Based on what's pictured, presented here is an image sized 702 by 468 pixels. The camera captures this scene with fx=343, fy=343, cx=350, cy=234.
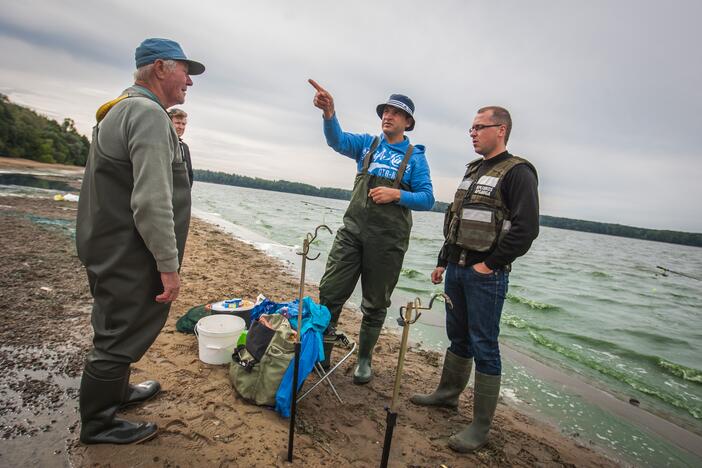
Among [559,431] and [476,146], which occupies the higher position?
[476,146]

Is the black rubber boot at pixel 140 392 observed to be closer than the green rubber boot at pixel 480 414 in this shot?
Yes

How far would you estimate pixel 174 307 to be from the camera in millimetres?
5227

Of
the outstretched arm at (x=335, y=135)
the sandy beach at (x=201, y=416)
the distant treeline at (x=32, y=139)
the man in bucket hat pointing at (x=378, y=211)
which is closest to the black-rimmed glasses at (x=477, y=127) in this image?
the man in bucket hat pointing at (x=378, y=211)

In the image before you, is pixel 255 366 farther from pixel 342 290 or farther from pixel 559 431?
pixel 559 431

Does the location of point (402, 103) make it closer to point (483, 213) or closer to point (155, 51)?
point (483, 213)

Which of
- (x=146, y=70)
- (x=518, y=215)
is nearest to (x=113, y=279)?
(x=146, y=70)

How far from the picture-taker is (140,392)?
293 centimetres

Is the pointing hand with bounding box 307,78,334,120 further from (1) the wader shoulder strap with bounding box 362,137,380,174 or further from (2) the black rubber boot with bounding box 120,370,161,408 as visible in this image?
(2) the black rubber boot with bounding box 120,370,161,408

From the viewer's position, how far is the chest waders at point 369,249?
3.60 m

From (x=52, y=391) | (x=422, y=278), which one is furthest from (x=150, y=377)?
(x=422, y=278)

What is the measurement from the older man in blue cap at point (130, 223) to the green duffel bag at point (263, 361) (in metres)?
0.99

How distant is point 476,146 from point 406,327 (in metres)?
2.08

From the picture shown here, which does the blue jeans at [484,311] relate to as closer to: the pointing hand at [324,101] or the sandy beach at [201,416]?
the sandy beach at [201,416]

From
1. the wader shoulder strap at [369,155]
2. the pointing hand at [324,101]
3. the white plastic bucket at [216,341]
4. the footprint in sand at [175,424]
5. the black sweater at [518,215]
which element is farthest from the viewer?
the wader shoulder strap at [369,155]
